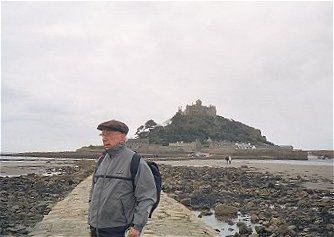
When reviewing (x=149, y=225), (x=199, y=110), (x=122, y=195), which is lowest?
(x=149, y=225)

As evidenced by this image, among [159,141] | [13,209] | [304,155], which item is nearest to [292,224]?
[13,209]

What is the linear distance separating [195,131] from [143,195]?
111 m

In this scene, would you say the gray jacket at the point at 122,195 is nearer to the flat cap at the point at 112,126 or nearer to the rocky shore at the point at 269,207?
the flat cap at the point at 112,126

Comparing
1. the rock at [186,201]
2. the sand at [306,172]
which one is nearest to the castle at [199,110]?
the sand at [306,172]

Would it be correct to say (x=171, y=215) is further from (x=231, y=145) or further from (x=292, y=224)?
(x=231, y=145)

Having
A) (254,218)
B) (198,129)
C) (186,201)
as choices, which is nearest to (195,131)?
(198,129)

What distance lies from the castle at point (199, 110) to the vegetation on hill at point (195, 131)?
39.9 inches

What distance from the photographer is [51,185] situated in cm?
2127

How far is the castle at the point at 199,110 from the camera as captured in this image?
397ft

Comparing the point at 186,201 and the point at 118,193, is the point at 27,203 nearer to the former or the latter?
the point at 186,201

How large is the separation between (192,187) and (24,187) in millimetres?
8136

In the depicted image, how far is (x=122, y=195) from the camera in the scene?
393cm

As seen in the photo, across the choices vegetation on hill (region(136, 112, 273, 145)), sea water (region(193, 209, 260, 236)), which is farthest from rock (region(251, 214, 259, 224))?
vegetation on hill (region(136, 112, 273, 145))

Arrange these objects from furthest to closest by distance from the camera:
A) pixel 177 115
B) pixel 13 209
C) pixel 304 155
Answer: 1. pixel 177 115
2. pixel 304 155
3. pixel 13 209
